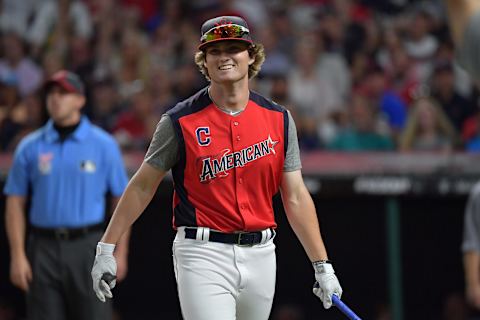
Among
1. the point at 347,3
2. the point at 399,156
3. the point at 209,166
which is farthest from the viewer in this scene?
the point at 347,3

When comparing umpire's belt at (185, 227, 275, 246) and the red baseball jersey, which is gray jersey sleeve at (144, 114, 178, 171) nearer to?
the red baseball jersey

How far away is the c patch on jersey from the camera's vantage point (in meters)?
4.36

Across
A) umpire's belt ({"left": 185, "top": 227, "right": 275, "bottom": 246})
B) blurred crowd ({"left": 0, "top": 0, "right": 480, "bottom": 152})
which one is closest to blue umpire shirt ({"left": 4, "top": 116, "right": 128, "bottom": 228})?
umpire's belt ({"left": 185, "top": 227, "right": 275, "bottom": 246})

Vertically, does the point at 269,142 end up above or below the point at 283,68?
below

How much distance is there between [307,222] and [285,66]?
5.26 meters

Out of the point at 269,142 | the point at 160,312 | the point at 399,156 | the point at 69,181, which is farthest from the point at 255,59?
the point at 160,312

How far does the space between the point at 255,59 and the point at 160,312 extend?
480cm

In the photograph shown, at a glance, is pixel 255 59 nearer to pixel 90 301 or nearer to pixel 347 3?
pixel 90 301

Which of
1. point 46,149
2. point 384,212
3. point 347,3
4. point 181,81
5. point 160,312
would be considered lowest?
point 160,312

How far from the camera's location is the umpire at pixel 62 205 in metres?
5.95

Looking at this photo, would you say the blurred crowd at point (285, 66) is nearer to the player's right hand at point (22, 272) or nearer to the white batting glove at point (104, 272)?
the player's right hand at point (22, 272)

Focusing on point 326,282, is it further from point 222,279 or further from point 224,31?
point 224,31

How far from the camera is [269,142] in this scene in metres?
4.43

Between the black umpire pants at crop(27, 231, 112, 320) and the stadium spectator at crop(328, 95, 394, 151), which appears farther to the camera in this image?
the stadium spectator at crop(328, 95, 394, 151)
